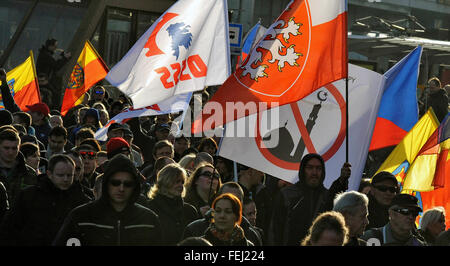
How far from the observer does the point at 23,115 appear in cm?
1148

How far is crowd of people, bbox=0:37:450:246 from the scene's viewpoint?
595cm

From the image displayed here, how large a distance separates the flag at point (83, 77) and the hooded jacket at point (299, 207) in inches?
294

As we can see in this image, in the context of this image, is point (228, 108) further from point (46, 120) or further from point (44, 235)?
point (46, 120)

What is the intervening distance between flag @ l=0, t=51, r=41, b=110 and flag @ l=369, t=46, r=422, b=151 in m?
5.55

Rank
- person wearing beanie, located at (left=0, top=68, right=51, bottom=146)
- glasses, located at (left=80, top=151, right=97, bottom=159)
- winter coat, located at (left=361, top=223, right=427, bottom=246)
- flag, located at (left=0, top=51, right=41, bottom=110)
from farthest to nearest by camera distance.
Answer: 1. flag, located at (left=0, top=51, right=41, bottom=110)
2. person wearing beanie, located at (left=0, top=68, right=51, bottom=146)
3. glasses, located at (left=80, top=151, right=97, bottom=159)
4. winter coat, located at (left=361, top=223, right=427, bottom=246)

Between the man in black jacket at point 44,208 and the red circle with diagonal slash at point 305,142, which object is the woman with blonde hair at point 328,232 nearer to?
the man in black jacket at point 44,208

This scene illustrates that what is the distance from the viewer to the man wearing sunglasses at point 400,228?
701 cm

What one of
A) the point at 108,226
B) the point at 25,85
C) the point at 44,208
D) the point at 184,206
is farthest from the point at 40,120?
the point at 108,226

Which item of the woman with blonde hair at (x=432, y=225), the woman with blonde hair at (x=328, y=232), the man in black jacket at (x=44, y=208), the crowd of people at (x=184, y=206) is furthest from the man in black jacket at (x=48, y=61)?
the woman with blonde hair at (x=328, y=232)

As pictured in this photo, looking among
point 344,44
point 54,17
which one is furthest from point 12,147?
point 54,17

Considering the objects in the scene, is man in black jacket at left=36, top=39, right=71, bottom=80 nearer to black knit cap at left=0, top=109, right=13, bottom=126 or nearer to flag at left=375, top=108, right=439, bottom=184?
black knit cap at left=0, top=109, right=13, bottom=126

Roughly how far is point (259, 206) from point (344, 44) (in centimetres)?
181

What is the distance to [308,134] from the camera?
344 inches

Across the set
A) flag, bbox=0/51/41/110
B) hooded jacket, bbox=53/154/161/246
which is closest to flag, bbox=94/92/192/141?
hooded jacket, bbox=53/154/161/246
